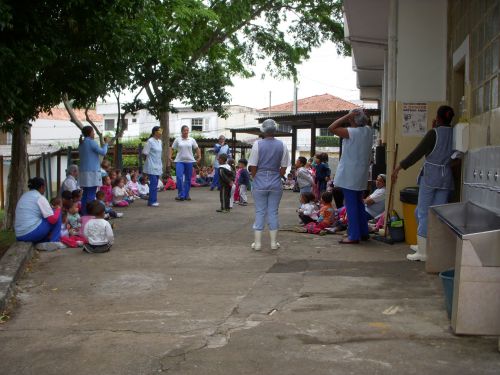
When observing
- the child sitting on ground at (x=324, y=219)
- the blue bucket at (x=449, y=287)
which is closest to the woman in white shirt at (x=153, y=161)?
the child sitting on ground at (x=324, y=219)

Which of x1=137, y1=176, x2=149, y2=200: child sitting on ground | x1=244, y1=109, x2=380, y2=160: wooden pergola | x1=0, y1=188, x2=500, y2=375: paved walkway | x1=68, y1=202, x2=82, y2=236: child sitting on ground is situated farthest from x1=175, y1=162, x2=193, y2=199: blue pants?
x1=0, y1=188, x2=500, y2=375: paved walkway

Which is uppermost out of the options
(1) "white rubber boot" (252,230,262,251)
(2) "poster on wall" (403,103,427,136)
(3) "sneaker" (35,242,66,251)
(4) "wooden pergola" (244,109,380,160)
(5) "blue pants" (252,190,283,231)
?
(4) "wooden pergola" (244,109,380,160)

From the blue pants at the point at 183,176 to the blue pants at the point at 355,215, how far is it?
22.7 feet

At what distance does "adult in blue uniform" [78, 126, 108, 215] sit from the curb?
2860 millimetres

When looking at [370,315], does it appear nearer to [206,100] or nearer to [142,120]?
[206,100]

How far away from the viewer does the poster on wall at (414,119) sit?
352 inches

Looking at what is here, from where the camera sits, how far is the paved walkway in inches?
163

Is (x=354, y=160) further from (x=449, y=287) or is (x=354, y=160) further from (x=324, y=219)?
(x=449, y=287)

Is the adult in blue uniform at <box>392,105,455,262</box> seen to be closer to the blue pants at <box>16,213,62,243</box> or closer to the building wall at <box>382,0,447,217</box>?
the building wall at <box>382,0,447,217</box>

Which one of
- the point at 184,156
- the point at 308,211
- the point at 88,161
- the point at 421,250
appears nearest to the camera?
the point at 421,250

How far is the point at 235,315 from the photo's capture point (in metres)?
5.25

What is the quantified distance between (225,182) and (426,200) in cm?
599

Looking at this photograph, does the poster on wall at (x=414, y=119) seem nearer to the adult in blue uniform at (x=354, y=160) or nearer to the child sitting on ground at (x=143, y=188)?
the adult in blue uniform at (x=354, y=160)

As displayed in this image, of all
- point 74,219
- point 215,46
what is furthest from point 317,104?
point 74,219
